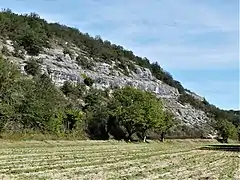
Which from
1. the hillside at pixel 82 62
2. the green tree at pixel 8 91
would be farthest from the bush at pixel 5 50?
the green tree at pixel 8 91

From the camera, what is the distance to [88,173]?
76.1ft

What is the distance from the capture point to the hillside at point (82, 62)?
10619 centimetres

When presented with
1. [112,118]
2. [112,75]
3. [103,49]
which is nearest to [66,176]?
[112,118]

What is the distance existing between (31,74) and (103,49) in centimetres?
5684

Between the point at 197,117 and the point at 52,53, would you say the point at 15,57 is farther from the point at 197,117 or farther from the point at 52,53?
the point at 197,117

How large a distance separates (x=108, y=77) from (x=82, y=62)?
8753 mm

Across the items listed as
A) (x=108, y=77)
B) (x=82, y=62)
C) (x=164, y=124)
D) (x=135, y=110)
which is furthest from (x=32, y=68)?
(x=82, y=62)

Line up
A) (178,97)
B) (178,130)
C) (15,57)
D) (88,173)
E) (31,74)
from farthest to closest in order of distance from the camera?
(178,97) → (178,130) → (15,57) → (31,74) → (88,173)

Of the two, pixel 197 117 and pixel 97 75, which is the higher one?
pixel 97 75

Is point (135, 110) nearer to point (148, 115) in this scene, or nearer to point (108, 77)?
point (148, 115)

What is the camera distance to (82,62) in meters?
124

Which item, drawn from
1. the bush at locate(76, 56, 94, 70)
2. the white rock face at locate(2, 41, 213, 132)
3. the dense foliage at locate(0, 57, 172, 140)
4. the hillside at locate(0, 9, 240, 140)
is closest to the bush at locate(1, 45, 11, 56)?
the hillside at locate(0, 9, 240, 140)

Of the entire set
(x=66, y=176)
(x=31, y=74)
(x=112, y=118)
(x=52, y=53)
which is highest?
(x=52, y=53)

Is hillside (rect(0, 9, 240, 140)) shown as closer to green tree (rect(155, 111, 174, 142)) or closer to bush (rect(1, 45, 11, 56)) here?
bush (rect(1, 45, 11, 56))
